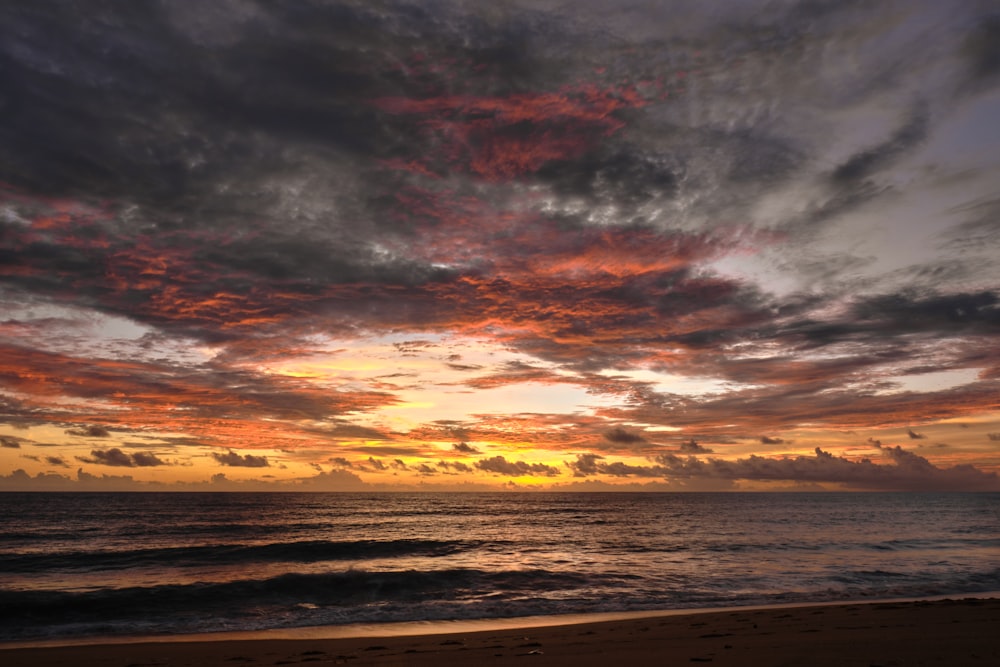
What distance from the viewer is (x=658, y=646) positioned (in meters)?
13.9

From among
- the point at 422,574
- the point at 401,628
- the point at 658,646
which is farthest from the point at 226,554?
the point at 658,646

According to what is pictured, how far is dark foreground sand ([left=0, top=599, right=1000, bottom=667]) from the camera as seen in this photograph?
11.9 meters

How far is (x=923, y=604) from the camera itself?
787 inches

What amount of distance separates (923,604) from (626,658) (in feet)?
47.4

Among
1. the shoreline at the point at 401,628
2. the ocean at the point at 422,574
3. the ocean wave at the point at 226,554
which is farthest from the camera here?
the ocean wave at the point at 226,554

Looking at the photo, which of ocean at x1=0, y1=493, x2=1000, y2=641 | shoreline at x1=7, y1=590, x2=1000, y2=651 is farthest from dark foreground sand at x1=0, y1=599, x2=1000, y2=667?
ocean at x1=0, y1=493, x2=1000, y2=641

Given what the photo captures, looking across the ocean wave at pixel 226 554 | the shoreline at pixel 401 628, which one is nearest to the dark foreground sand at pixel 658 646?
the shoreline at pixel 401 628

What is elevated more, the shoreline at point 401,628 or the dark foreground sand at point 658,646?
the dark foreground sand at point 658,646

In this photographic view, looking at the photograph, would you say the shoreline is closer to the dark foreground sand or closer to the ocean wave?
the dark foreground sand

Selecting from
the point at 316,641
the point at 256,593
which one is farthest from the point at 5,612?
the point at 316,641

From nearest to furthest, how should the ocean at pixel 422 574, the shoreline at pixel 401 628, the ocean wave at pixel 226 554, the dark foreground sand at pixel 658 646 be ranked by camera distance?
the dark foreground sand at pixel 658 646, the shoreline at pixel 401 628, the ocean at pixel 422 574, the ocean wave at pixel 226 554

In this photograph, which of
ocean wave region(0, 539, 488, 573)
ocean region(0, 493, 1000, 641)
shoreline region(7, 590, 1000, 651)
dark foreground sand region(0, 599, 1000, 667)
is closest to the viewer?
dark foreground sand region(0, 599, 1000, 667)

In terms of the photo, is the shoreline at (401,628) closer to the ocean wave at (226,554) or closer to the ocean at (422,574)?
the ocean at (422,574)

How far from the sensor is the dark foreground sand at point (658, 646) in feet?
39.1
